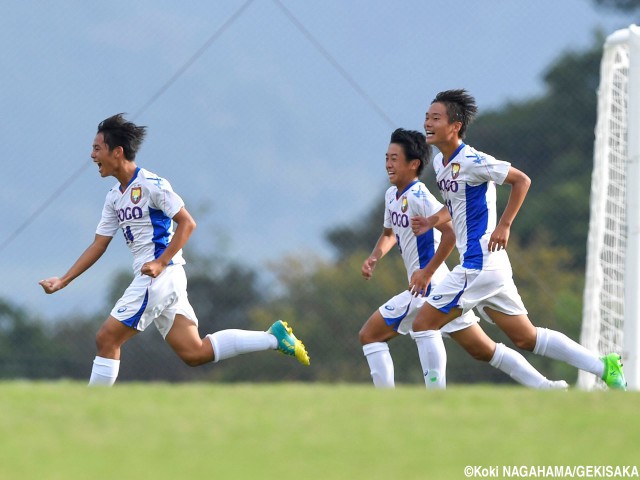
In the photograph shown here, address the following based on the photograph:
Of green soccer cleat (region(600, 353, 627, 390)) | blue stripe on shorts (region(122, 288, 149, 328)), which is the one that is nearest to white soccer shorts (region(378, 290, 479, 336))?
green soccer cleat (region(600, 353, 627, 390))

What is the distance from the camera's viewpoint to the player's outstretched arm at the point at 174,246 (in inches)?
291

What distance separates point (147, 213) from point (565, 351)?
248 centimetres

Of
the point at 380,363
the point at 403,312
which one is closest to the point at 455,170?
the point at 403,312

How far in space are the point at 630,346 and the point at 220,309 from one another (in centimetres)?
701

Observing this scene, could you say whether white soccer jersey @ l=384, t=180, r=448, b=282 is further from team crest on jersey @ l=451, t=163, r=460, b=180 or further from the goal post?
the goal post

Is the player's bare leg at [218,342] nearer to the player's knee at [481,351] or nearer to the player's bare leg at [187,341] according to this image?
the player's bare leg at [187,341]

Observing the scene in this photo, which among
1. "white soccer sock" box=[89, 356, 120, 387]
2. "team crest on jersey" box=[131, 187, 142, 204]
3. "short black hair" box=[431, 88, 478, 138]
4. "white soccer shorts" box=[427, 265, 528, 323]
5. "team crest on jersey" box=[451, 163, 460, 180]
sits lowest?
"white soccer sock" box=[89, 356, 120, 387]

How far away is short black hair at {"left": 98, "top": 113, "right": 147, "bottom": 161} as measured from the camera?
7793 millimetres

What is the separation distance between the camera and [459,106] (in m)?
7.55

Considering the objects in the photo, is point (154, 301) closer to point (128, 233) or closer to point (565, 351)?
point (128, 233)

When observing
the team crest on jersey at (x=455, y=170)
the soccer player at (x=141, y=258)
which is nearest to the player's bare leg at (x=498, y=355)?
the team crest on jersey at (x=455, y=170)

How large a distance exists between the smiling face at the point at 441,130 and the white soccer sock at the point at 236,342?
1.64 m

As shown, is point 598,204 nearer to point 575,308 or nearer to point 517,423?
point 575,308

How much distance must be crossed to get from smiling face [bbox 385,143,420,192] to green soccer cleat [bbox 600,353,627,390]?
5.17 feet
